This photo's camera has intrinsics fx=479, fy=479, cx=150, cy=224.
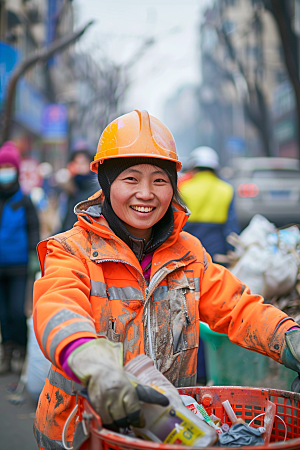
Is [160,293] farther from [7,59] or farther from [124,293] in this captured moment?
[7,59]

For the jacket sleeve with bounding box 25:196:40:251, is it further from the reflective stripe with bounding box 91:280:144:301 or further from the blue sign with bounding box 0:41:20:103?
the blue sign with bounding box 0:41:20:103

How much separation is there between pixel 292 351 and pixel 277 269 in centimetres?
156

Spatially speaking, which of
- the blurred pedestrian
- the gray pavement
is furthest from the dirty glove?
the blurred pedestrian

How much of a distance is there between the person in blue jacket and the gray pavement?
486mm

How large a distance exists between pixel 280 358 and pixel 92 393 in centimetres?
87

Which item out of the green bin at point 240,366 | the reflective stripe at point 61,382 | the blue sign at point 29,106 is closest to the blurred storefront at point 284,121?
the blue sign at point 29,106

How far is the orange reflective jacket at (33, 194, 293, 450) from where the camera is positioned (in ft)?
5.92

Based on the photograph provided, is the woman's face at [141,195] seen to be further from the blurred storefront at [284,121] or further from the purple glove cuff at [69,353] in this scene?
the blurred storefront at [284,121]

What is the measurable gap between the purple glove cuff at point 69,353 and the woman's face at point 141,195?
693 mm

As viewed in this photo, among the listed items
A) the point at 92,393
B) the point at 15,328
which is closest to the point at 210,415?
the point at 92,393

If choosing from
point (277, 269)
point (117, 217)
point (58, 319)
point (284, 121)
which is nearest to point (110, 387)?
point (58, 319)

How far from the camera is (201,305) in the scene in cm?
212

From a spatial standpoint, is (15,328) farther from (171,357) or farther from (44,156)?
(44,156)

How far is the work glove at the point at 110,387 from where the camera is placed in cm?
130
